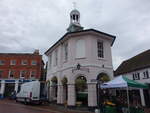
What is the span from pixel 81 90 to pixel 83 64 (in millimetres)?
2803

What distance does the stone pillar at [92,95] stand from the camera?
47.8ft

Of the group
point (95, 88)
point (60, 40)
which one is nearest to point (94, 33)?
point (60, 40)

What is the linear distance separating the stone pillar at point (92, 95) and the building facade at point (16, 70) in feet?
70.2

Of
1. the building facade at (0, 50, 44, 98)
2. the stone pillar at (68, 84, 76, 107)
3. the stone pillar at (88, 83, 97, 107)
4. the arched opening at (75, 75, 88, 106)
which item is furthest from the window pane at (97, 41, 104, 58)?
the building facade at (0, 50, 44, 98)

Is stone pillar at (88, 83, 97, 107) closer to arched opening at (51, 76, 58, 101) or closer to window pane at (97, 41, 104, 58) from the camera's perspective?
window pane at (97, 41, 104, 58)

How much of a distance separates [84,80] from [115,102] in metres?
4.50

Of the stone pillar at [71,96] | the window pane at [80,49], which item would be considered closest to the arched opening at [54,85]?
the stone pillar at [71,96]

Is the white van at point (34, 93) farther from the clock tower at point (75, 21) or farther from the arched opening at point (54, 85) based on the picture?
the clock tower at point (75, 21)

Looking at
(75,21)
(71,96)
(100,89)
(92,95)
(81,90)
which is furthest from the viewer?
(75,21)

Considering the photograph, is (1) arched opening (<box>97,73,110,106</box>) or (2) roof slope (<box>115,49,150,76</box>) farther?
(2) roof slope (<box>115,49,150,76</box>)

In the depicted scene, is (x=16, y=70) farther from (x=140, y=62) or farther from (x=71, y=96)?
(x=140, y=62)

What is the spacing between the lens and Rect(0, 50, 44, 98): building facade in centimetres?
3303

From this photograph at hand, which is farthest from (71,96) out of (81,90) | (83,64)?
(83,64)

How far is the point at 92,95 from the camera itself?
14.7 metres
